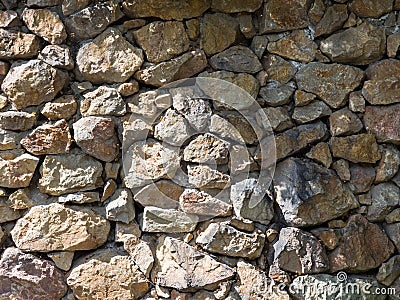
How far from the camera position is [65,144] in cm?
220

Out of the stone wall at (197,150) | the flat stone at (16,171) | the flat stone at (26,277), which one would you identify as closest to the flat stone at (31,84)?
the stone wall at (197,150)

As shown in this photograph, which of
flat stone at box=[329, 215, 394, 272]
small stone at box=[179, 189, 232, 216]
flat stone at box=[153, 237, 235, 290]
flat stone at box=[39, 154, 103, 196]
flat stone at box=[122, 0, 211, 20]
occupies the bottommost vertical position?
flat stone at box=[329, 215, 394, 272]

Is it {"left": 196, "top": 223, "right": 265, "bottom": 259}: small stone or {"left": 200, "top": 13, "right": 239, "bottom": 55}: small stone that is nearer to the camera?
{"left": 196, "top": 223, "right": 265, "bottom": 259}: small stone

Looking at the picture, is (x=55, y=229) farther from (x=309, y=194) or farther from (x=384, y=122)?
(x=384, y=122)

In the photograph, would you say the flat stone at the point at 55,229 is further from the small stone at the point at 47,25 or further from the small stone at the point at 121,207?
the small stone at the point at 47,25

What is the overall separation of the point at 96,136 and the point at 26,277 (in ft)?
2.51

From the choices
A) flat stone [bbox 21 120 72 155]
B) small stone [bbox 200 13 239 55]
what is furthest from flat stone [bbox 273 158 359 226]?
flat stone [bbox 21 120 72 155]

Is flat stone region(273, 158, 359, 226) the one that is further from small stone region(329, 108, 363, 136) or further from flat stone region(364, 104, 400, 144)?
flat stone region(364, 104, 400, 144)

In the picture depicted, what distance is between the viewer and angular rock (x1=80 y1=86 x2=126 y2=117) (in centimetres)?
222

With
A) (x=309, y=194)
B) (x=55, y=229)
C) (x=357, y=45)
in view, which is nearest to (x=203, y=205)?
(x=309, y=194)

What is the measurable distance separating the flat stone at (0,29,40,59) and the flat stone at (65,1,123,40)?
0.20 m

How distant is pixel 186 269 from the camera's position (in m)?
2.17

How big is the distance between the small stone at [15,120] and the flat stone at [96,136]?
0.23m

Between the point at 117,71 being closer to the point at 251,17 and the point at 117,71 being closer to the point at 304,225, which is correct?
the point at 251,17
